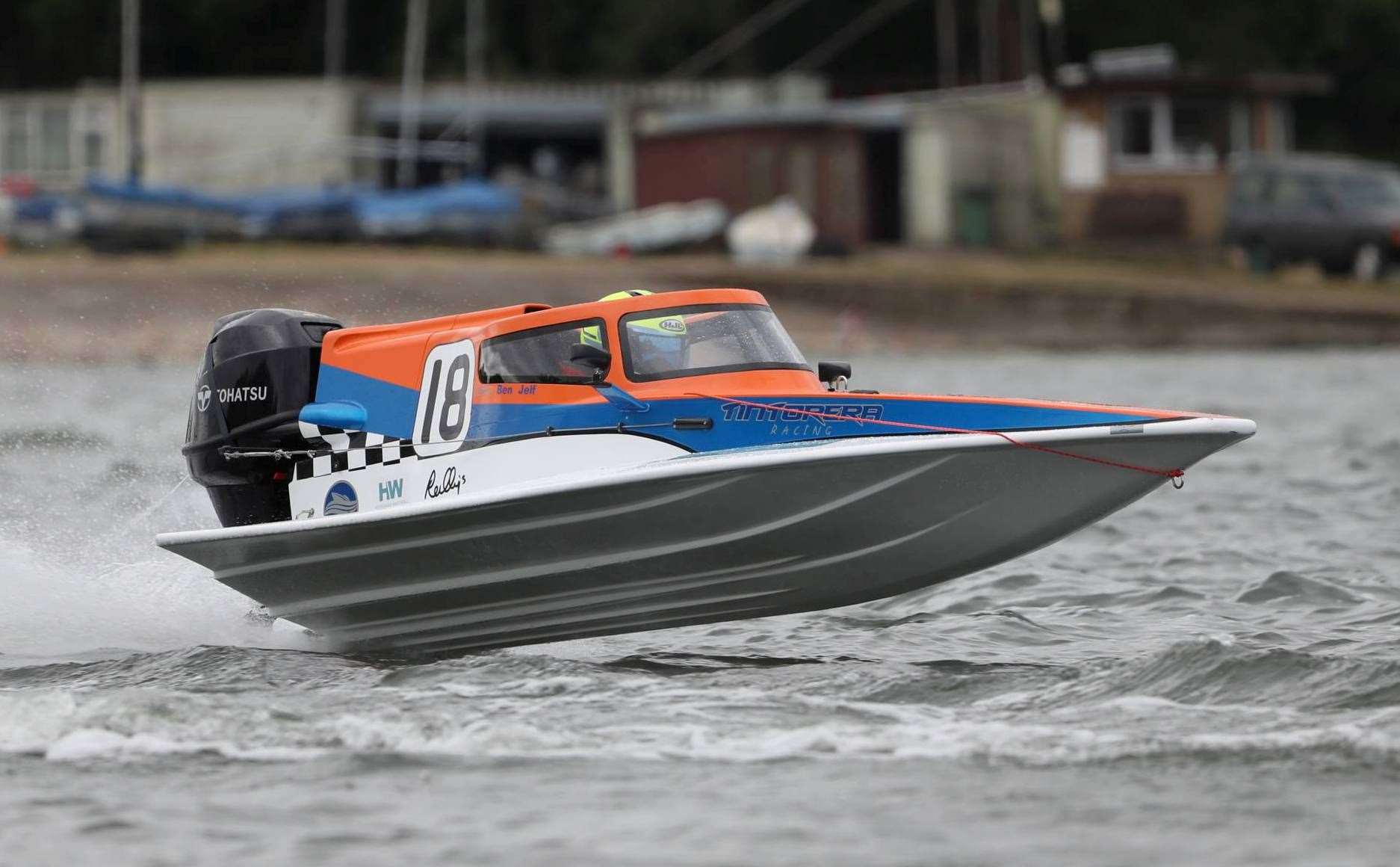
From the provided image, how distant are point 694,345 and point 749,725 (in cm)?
204

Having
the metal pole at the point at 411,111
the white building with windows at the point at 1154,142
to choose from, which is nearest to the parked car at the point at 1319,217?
the white building with windows at the point at 1154,142

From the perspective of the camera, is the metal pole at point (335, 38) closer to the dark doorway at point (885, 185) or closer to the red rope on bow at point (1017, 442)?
the dark doorway at point (885, 185)

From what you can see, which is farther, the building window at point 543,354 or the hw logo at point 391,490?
the hw logo at point 391,490

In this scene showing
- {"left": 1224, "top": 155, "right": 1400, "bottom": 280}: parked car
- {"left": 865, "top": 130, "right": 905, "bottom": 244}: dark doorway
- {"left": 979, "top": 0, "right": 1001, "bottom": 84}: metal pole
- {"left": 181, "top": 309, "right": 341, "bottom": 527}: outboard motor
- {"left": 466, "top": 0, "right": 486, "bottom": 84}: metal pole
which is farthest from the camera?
{"left": 979, "top": 0, "right": 1001, "bottom": 84}: metal pole

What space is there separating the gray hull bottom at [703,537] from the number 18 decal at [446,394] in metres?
0.58

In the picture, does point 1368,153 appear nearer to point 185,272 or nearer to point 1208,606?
point 185,272

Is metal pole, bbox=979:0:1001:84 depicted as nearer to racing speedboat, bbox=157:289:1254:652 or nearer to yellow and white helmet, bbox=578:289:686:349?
racing speedboat, bbox=157:289:1254:652

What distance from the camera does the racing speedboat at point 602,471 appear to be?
8672mm

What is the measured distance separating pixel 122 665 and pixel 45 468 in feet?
26.1

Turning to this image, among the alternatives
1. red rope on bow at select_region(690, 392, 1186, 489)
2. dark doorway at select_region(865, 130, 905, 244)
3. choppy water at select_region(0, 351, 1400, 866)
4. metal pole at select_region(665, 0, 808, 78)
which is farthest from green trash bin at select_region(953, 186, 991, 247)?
red rope on bow at select_region(690, 392, 1186, 489)

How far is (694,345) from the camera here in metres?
9.43

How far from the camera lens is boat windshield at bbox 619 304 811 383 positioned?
30.7 ft

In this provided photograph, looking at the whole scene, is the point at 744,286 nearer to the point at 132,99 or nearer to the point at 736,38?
the point at 132,99

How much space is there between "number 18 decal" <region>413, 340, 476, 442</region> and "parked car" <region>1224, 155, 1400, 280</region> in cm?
2615
